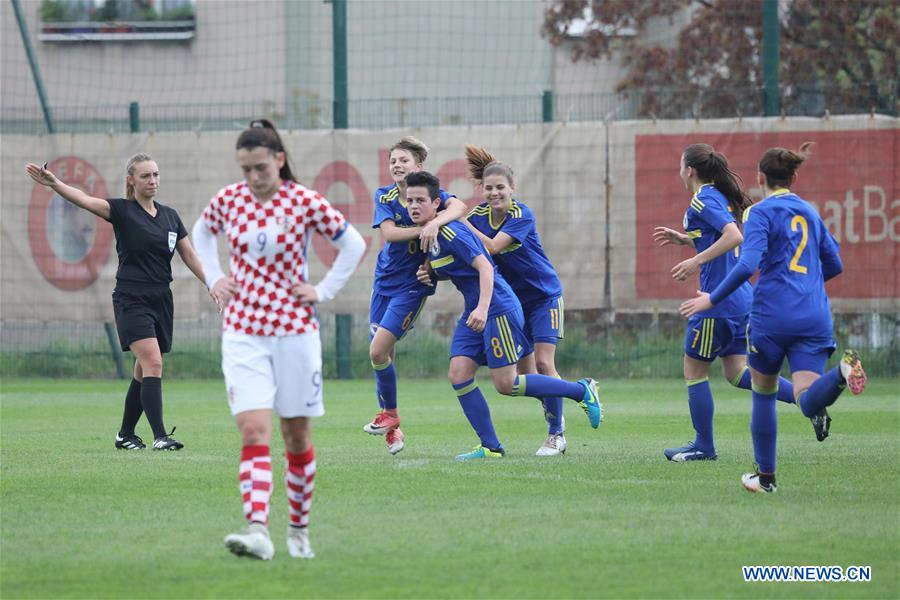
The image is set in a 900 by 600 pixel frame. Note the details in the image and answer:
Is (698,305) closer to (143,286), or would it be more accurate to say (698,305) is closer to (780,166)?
(780,166)

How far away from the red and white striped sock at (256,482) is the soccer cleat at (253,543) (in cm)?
5

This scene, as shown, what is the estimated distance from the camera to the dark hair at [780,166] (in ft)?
25.8

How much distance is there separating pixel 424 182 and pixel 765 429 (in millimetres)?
2991

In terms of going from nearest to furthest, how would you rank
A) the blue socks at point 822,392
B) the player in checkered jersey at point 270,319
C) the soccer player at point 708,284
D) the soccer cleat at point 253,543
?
the soccer cleat at point 253,543
the player in checkered jersey at point 270,319
the blue socks at point 822,392
the soccer player at point 708,284

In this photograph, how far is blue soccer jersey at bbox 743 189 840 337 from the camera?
25.2 ft

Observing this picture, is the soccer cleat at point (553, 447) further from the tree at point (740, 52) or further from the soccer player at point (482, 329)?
the tree at point (740, 52)

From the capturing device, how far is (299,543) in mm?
6129

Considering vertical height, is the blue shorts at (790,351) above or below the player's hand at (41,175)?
below

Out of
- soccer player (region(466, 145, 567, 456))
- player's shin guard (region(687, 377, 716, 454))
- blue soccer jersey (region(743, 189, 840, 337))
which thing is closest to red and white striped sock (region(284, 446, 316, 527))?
blue soccer jersey (region(743, 189, 840, 337))

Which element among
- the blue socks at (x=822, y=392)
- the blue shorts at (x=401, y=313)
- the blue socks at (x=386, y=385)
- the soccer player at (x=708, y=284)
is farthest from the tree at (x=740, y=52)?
the blue socks at (x=822, y=392)

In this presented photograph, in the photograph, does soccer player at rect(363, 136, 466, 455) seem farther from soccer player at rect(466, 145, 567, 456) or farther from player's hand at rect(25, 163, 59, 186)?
player's hand at rect(25, 163, 59, 186)

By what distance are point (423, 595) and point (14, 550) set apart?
2.17 meters

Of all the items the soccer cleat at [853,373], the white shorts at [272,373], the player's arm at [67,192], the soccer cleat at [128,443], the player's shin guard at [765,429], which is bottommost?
the soccer cleat at [128,443]

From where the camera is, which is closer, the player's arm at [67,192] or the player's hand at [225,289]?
the player's hand at [225,289]
